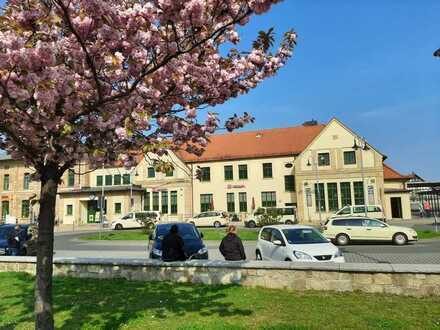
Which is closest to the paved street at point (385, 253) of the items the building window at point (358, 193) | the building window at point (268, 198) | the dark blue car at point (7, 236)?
the dark blue car at point (7, 236)

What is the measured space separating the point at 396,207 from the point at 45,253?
4526 cm

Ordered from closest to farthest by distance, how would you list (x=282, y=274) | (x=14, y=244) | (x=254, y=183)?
(x=282, y=274) → (x=14, y=244) → (x=254, y=183)

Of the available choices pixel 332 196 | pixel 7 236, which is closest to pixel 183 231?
pixel 7 236

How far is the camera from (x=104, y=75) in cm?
511

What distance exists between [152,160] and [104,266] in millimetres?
6232

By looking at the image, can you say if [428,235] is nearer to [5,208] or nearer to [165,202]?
[165,202]

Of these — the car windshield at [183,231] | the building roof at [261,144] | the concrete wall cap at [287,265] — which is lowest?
the concrete wall cap at [287,265]

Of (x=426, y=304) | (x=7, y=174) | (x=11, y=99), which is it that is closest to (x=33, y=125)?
(x=11, y=99)

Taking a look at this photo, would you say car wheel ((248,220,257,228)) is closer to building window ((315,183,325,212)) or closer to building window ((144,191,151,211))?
building window ((315,183,325,212))

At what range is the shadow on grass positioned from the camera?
6664 millimetres

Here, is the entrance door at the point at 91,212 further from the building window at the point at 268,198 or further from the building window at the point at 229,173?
the building window at the point at 268,198

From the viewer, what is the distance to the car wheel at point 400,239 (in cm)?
2010

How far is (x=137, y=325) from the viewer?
244 inches

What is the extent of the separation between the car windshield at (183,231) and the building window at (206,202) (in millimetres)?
36284
